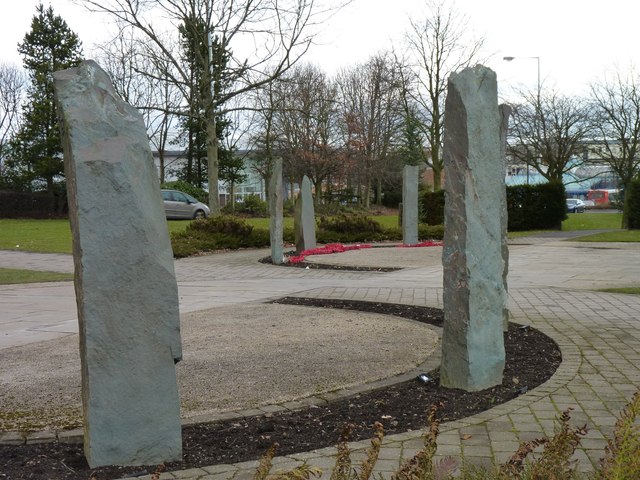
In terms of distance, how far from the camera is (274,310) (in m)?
9.94

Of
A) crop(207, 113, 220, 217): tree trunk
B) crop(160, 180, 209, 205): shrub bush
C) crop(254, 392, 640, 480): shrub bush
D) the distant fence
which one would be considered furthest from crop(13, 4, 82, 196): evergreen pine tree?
crop(254, 392, 640, 480): shrub bush

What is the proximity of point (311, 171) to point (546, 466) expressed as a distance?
4616 centimetres

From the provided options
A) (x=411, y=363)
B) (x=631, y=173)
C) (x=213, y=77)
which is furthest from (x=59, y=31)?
(x=411, y=363)

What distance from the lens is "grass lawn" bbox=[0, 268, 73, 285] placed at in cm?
1514

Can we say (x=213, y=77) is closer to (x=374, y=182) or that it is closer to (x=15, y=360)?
(x=15, y=360)

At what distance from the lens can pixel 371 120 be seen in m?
53.1

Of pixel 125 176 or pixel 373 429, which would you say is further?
pixel 373 429

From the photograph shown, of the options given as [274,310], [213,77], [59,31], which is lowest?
[274,310]

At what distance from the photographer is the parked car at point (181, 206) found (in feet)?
129

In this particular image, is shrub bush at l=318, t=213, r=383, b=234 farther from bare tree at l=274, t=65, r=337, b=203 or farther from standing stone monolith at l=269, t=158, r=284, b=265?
bare tree at l=274, t=65, r=337, b=203

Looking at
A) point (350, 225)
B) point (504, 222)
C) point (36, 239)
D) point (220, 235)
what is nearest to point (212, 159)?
point (220, 235)

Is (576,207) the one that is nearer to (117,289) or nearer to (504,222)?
(504,222)

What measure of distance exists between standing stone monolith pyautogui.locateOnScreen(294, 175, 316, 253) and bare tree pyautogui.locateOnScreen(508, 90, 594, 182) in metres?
24.5

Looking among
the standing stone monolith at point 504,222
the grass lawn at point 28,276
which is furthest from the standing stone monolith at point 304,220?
the standing stone monolith at point 504,222
